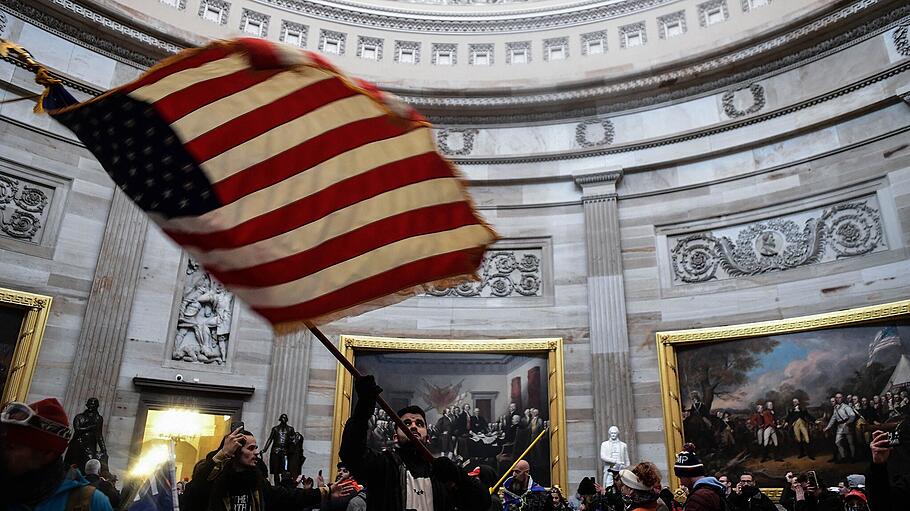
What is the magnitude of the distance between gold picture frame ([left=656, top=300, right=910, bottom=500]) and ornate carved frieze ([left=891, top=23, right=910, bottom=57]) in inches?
209

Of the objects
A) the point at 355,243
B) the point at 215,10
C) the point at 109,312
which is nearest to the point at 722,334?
the point at 355,243

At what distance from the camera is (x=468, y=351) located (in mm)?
14961

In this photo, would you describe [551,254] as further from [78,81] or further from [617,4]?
[78,81]

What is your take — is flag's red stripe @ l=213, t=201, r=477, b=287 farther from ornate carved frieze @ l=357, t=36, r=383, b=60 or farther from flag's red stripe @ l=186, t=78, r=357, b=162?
ornate carved frieze @ l=357, t=36, r=383, b=60

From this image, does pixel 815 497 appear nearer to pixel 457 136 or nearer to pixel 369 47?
pixel 457 136

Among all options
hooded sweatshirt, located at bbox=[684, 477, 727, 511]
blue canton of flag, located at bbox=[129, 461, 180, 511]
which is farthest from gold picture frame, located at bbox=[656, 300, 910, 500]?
blue canton of flag, located at bbox=[129, 461, 180, 511]

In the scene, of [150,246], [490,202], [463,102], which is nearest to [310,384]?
[150,246]

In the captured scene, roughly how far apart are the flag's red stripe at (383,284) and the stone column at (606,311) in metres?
10.7

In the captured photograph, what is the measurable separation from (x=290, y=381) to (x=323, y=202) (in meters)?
11.2

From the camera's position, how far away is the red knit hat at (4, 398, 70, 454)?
249cm

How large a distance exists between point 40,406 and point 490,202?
1446cm

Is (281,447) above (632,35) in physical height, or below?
below

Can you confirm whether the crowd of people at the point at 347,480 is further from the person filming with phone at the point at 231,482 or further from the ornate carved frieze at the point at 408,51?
the ornate carved frieze at the point at 408,51

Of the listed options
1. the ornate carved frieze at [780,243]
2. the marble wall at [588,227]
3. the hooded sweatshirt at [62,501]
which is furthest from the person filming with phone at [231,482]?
the ornate carved frieze at [780,243]
